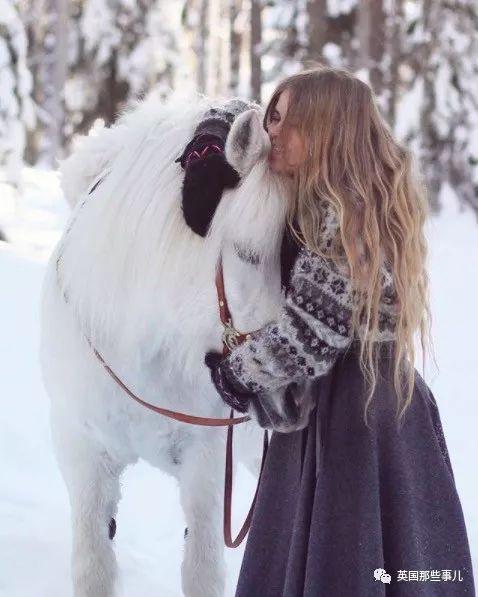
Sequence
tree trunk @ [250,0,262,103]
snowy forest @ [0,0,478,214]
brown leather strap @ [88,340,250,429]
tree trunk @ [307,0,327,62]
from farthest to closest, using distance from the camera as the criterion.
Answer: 1. tree trunk @ [250,0,262,103]
2. tree trunk @ [307,0,327,62]
3. snowy forest @ [0,0,478,214]
4. brown leather strap @ [88,340,250,429]

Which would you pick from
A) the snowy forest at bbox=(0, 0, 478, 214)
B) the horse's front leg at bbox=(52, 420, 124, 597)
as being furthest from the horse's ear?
the snowy forest at bbox=(0, 0, 478, 214)

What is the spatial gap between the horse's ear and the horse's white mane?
0.07 ft

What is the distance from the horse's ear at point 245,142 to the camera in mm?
1721

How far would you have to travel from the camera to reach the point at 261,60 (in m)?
15.6

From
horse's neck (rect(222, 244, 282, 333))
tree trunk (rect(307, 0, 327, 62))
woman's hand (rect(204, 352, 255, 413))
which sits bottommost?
tree trunk (rect(307, 0, 327, 62))

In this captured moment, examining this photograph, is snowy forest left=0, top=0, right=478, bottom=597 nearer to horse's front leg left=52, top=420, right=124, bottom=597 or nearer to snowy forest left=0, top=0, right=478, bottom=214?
snowy forest left=0, top=0, right=478, bottom=214

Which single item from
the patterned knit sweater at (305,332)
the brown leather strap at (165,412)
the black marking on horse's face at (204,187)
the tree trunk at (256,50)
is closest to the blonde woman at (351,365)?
the patterned knit sweater at (305,332)

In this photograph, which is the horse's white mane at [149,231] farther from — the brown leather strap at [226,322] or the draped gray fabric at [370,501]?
the draped gray fabric at [370,501]

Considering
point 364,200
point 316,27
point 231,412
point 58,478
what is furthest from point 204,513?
point 316,27

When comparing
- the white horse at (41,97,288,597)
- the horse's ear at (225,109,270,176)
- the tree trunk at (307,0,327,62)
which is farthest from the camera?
the tree trunk at (307,0,327,62)

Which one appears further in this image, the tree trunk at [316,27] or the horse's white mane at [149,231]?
the tree trunk at [316,27]

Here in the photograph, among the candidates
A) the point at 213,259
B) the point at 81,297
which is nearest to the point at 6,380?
the point at 81,297

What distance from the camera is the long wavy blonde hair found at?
1.79 m

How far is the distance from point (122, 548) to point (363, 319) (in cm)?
185
